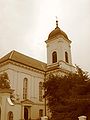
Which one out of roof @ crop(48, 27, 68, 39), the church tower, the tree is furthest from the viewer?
roof @ crop(48, 27, 68, 39)

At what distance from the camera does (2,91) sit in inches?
1044

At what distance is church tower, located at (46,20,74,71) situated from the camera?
42.8 metres

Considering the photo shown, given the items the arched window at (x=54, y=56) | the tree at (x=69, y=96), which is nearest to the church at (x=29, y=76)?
the arched window at (x=54, y=56)

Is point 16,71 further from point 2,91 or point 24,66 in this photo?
point 2,91

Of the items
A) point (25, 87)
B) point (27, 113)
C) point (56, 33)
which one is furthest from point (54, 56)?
point (27, 113)

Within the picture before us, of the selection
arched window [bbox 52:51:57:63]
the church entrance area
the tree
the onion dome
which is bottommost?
the church entrance area

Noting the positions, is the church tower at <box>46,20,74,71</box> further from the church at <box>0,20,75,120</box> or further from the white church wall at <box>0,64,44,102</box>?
the white church wall at <box>0,64,44,102</box>

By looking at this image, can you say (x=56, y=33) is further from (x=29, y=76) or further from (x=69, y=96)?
(x=69, y=96)

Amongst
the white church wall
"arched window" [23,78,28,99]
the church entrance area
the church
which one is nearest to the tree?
the church

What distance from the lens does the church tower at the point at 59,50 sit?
42.8 meters

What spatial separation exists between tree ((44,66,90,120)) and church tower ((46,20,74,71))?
16.3 m

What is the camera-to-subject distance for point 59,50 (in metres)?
43.3

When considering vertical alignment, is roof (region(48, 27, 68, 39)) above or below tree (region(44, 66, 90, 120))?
above

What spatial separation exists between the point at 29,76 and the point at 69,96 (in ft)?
55.3
